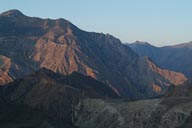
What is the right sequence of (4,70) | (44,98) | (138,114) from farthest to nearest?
(4,70) < (44,98) < (138,114)

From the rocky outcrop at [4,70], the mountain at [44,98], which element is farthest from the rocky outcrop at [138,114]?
the rocky outcrop at [4,70]

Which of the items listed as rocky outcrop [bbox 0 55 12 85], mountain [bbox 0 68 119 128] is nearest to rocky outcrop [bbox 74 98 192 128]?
mountain [bbox 0 68 119 128]

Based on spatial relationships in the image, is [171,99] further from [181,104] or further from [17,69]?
[17,69]

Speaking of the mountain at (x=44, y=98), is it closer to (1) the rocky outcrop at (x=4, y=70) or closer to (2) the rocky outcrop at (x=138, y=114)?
(2) the rocky outcrop at (x=138, y=114)

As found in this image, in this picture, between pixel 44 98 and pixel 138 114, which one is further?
pixel 44 98

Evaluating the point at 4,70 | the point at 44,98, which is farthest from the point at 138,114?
the point at 4,70

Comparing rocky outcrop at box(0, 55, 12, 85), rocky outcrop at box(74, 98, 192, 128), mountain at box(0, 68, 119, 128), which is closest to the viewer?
A: rocky outcrop at box(74, 98, 192, 128)

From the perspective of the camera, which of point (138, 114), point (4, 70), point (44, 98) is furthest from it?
point (4, 70)

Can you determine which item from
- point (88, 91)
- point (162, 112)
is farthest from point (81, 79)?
point (162, 112)

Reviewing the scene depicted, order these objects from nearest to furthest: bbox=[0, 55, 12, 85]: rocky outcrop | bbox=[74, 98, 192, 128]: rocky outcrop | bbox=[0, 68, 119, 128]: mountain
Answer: bbox=[74, 98, 192, 128]: rocky outcrop < bbox=[0, 68, 119, 128]: mountain < bbox=[0, 55, 12, 85]: rocky outcrop

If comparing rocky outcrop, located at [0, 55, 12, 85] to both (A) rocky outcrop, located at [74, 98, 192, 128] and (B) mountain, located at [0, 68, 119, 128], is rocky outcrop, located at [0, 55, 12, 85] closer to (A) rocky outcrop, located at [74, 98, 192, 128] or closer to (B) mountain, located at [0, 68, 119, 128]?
(B) mountain, located at [0, 68, 119, 128]

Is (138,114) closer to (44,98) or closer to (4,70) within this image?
(44,98)
